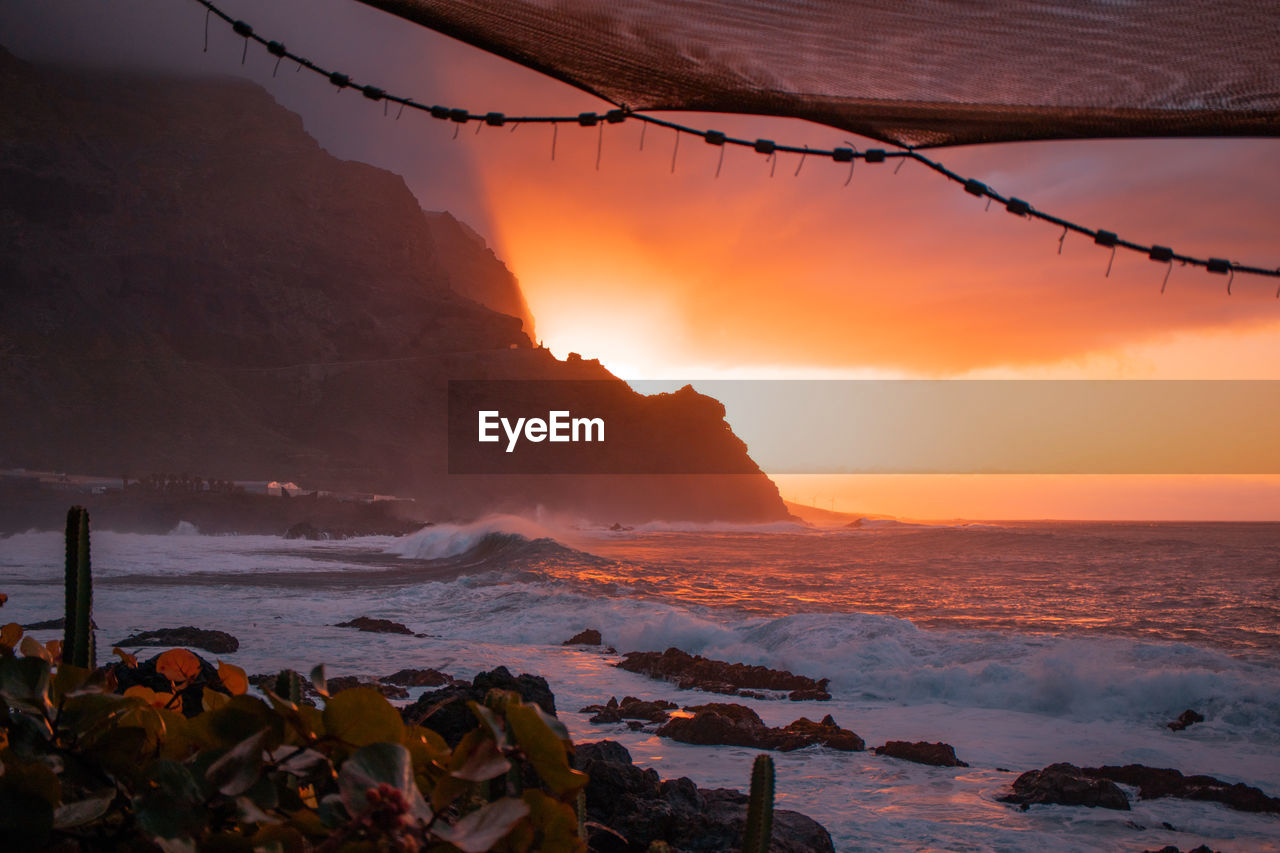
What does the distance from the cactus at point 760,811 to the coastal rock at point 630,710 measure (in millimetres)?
7482

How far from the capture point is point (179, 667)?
2.76 feet

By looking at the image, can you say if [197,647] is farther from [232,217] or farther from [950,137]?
[232,217]

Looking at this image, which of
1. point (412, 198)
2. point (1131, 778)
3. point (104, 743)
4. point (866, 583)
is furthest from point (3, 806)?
point (412, 198)

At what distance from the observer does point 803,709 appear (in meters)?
10.3

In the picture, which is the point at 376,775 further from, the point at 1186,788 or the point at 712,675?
the point at 712,675

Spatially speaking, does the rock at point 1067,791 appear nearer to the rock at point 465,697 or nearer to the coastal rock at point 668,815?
the coastal rock at point 668,815

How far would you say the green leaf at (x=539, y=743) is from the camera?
1.60ft

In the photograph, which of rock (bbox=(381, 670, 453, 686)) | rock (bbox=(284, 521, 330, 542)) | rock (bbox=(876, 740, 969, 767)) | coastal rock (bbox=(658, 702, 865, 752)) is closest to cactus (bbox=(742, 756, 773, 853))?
coastal rock (bbox=(658, 702, 865, 752))

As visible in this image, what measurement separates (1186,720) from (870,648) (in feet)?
13.8

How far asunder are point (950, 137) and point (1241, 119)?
0.85 m

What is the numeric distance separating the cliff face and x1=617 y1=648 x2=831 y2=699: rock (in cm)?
6231

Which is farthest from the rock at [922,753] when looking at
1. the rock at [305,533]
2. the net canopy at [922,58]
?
the rock at [305,533]

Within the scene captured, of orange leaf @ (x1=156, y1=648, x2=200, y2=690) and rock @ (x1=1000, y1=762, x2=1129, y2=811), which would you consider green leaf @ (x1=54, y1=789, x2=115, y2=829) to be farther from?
rock @ (x1=1000, y1=762, x2=1129, y2=811)

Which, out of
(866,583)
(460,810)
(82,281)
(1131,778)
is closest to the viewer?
(460,810)
